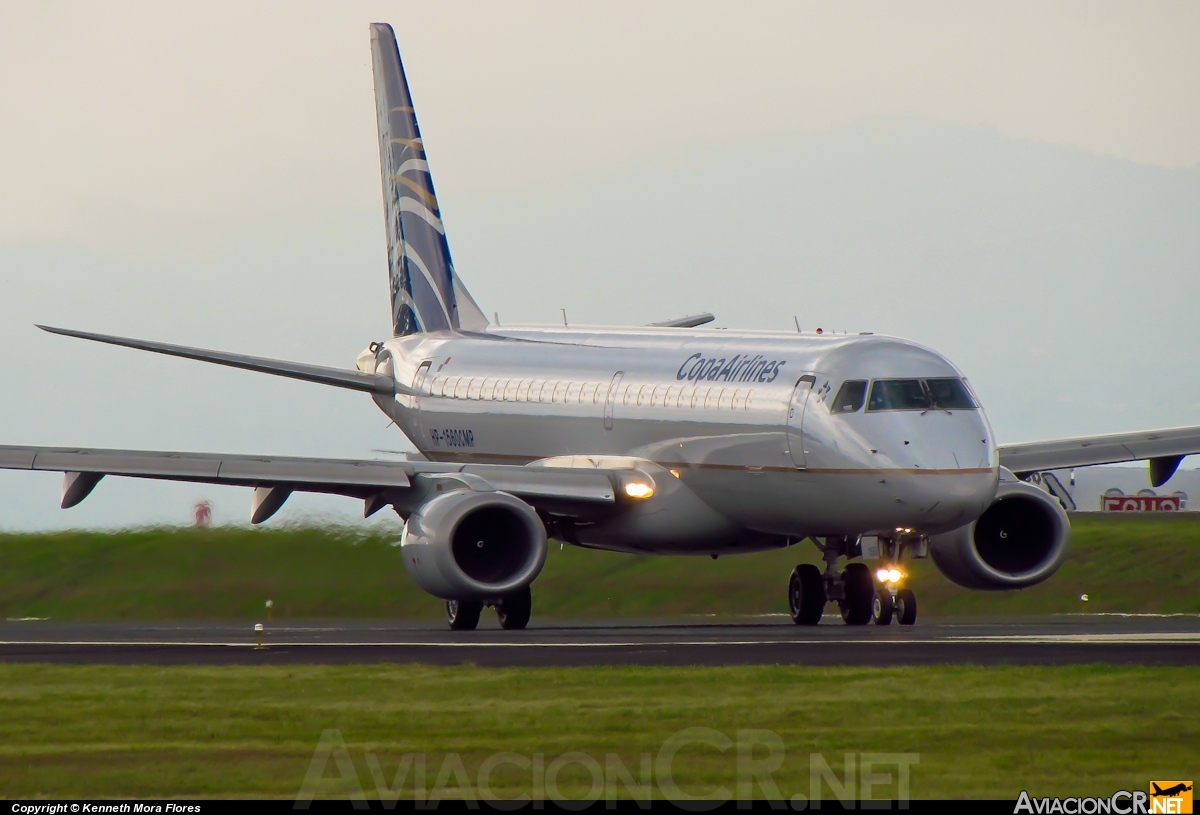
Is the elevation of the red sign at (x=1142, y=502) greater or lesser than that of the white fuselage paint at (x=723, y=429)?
greater

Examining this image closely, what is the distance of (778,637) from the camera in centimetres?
2703

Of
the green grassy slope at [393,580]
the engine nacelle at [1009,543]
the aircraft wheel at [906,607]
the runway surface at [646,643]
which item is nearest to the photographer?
the runway surface at [646,643]

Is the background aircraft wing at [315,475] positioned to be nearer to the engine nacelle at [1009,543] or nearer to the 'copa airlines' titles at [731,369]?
the 'copa airlines' titles at [731,369]

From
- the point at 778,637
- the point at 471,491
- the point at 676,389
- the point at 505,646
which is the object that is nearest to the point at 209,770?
the point at 505,646

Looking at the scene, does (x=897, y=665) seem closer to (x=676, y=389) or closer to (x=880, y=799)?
(x=880, y=799)

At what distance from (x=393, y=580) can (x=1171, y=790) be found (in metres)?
24.9

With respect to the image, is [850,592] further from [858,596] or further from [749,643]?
[749,643]

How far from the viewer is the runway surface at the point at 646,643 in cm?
2230

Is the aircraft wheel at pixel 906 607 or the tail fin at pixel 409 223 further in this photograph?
the tail fin at pixel 409 223

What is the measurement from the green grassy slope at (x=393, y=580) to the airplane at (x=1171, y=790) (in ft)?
75.4

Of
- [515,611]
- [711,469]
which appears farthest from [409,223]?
[711,469]

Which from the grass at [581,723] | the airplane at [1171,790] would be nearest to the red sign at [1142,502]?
the grass at [581,723]

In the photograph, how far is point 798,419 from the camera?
28391 millimetres

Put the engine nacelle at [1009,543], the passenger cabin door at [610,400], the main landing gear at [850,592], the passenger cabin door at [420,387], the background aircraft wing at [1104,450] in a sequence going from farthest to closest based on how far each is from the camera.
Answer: the passenger cabin door at [420,387] → the passenger cabin door at [610,400] → the background aircraft wing at [1104,450] → the engine nacelle at [1009,543] → the main landing gear at [850,592]
